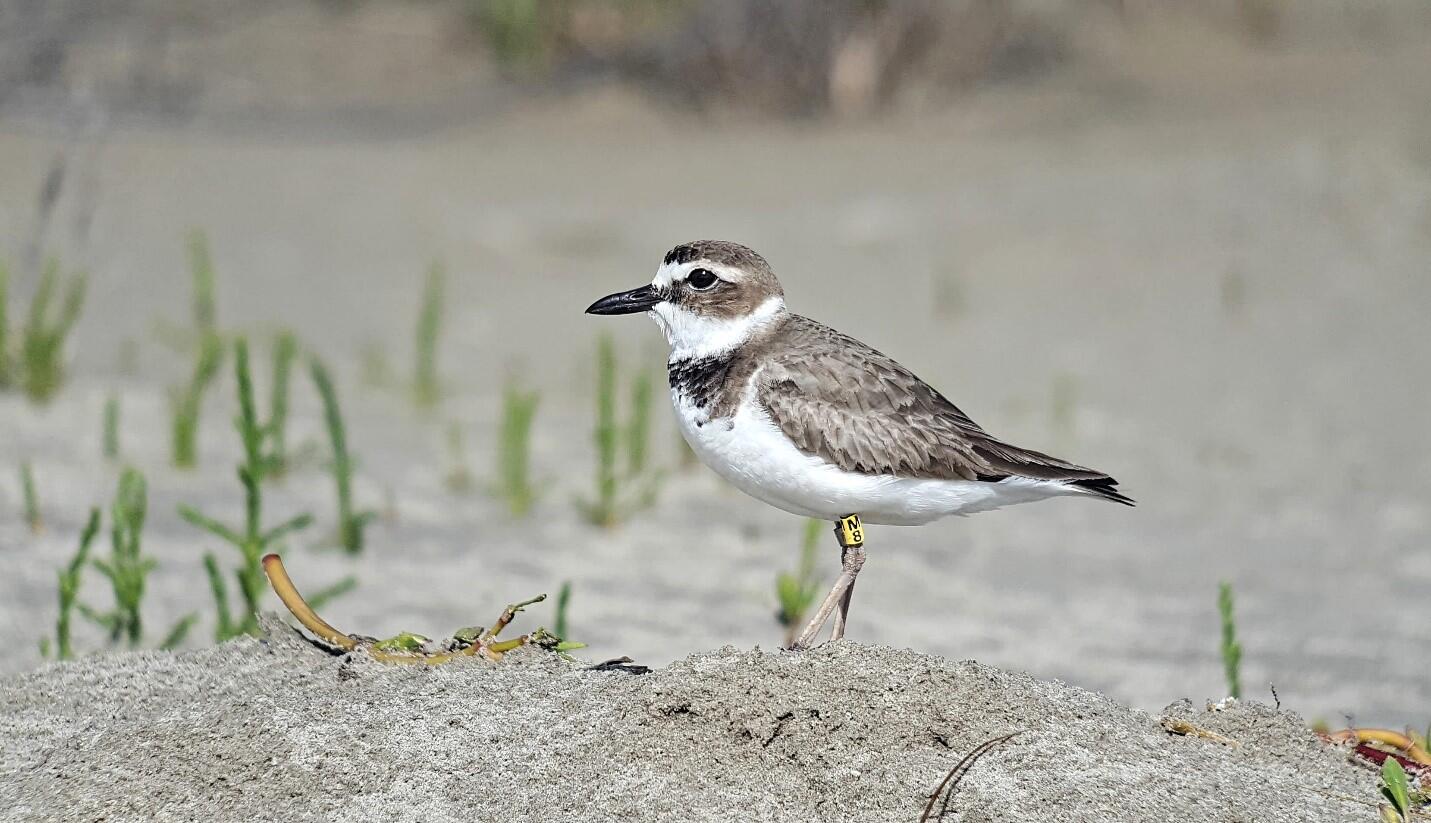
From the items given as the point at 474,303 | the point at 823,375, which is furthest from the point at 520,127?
the point at 823,375

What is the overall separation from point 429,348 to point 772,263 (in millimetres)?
2868

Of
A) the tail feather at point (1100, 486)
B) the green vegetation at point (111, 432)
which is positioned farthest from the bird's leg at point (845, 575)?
the green vegetation at point (111, 432)

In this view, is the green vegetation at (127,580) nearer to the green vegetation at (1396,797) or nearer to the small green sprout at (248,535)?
the small green sprout at (248,535)

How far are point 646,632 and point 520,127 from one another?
25.1 ft

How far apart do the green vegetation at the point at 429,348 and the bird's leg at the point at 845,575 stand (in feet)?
11.7

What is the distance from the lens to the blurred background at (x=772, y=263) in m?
5.50

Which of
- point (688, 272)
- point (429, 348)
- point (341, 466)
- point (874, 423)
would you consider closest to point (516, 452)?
point (341, 466)

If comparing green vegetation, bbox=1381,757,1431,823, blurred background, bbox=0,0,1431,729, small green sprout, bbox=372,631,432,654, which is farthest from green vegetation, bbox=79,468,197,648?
green vegetation, bbox=1381,757,1431,823

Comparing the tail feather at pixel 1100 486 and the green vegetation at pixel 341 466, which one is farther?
the green vegetation at pixel 341 466

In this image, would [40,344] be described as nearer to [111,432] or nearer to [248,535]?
[111,432]

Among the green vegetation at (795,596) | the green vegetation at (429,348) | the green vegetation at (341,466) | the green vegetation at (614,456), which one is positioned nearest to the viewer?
the green vegetation at (795,596)

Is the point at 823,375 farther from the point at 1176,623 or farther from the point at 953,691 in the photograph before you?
the point at 1176,623

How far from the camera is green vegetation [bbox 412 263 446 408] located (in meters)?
6.90

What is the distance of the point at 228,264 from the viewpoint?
9.21m
